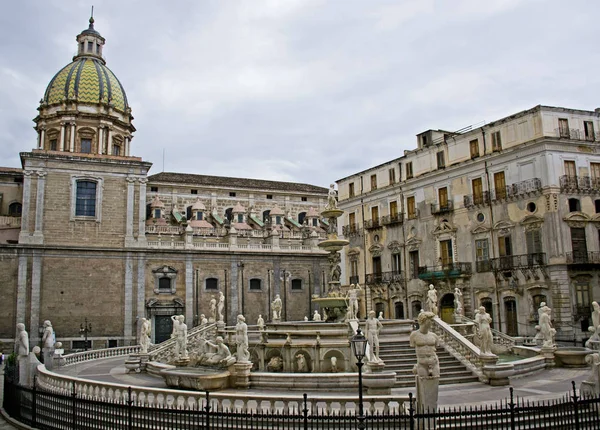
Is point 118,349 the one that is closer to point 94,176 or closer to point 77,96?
point 94,176

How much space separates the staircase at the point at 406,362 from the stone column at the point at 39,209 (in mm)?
27175

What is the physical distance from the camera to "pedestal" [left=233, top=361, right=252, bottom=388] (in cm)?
1563

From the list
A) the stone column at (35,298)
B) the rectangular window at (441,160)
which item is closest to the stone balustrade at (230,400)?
the rectangular window at (441,160)

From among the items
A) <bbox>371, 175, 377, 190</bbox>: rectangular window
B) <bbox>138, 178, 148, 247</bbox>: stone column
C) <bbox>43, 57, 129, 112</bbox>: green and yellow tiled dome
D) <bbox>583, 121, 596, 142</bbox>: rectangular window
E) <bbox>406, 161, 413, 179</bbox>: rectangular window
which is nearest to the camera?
<bbox>583, 121, 596, 142</bbox>: rectangular window

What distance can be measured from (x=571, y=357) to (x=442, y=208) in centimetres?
1517

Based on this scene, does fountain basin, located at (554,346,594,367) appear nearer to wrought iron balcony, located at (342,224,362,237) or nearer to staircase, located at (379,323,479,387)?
staircase, located at (379,323,479,387)

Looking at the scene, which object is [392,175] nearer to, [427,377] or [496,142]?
[496,142]

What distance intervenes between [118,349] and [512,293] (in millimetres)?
20662

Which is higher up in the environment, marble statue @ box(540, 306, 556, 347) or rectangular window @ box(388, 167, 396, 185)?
rectangular window @ box(388, 167, 396, 185)

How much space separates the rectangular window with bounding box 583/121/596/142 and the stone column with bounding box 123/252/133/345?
96.4 ft

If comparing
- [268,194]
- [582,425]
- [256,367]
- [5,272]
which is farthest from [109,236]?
[582,425]

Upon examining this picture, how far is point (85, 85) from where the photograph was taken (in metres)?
45.1

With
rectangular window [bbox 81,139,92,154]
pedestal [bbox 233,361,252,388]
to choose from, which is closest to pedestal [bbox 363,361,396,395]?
pedestal [bbox 233,361,252,388]

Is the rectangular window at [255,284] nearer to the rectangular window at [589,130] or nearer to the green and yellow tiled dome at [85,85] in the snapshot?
the green and yellow tiled dome at [85,85]
